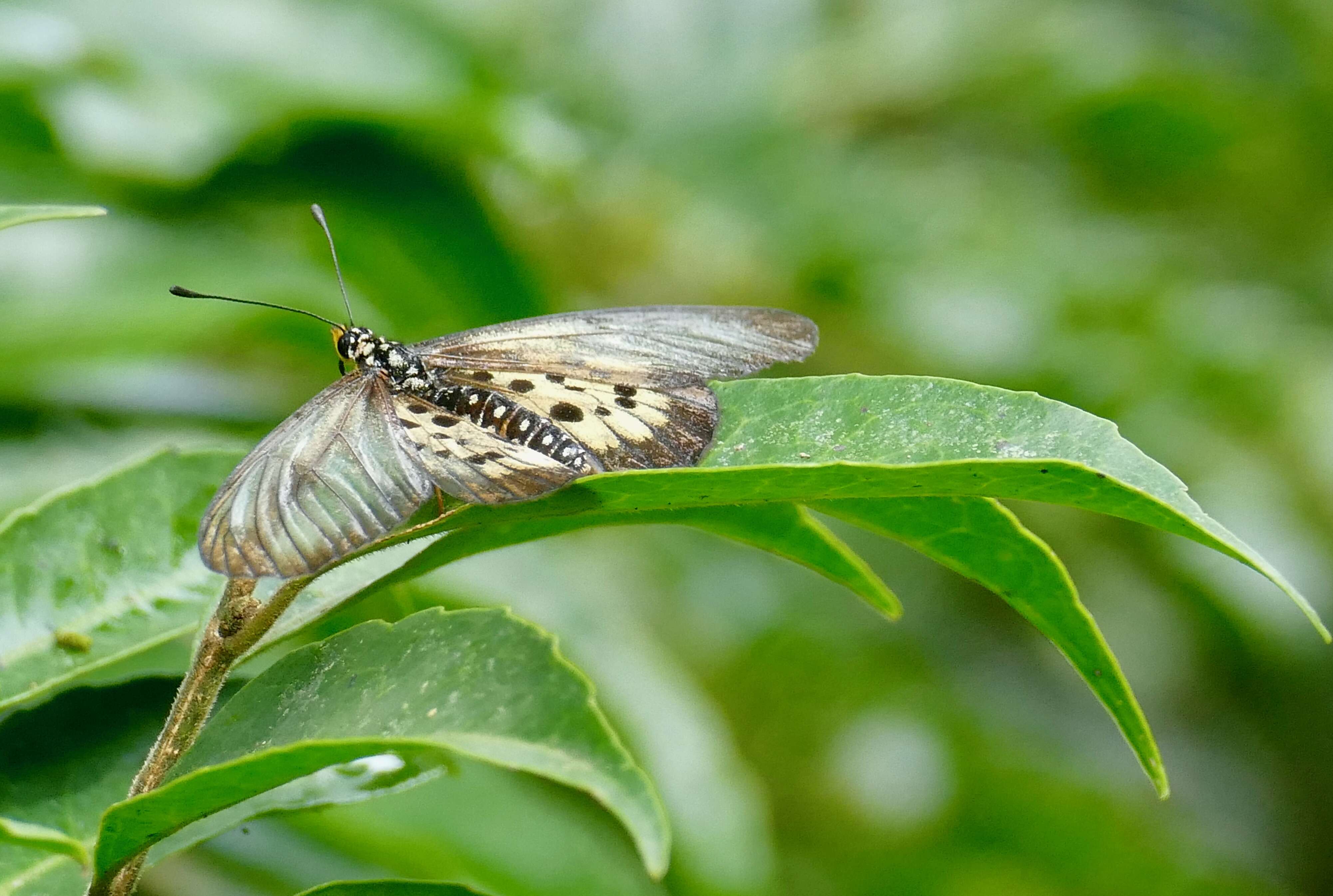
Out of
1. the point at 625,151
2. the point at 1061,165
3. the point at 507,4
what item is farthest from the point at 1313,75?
the point at 507,4

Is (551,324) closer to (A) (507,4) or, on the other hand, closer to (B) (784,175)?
(B) (784,175)

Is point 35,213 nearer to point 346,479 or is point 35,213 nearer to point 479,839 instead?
point 346,479

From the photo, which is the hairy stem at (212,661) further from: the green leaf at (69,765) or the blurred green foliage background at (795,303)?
the blurred green foliage background at (795,303)

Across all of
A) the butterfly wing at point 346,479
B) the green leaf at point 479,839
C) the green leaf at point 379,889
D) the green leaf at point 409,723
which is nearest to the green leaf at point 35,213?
the butterfly wing at point 346,479

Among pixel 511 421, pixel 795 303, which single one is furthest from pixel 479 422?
pixel 795 303

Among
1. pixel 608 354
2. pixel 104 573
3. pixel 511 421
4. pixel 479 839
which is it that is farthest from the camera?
pixel 479 839

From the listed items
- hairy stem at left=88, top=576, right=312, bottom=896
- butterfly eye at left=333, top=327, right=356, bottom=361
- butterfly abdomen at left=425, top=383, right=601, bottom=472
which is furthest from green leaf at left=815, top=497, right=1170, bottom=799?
butterfly eye at left=333, top=327, right=356, bottom=361

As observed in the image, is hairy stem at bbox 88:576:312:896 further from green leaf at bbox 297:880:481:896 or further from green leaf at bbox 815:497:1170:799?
green leaf at bbox 815:497:1170:799
